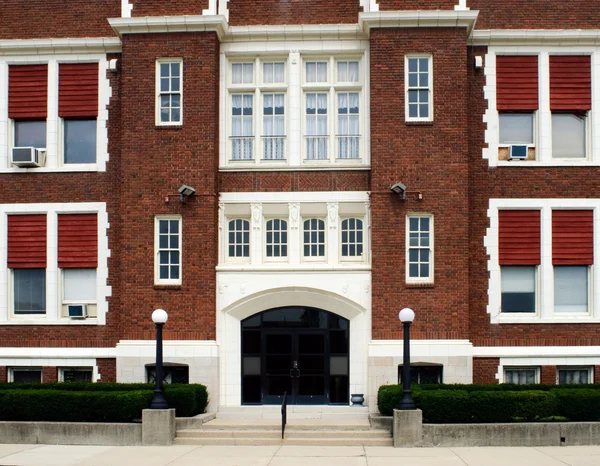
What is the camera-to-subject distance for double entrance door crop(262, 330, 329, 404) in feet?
73.5

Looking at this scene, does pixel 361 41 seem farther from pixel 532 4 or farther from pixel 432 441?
pixel 432 441

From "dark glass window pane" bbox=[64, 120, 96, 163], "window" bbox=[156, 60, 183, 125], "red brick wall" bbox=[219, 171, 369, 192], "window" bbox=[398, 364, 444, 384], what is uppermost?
"window" bbox=[156, 60, 183, 125]

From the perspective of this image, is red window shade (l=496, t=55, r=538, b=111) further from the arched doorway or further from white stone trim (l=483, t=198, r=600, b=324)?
the arched doorway

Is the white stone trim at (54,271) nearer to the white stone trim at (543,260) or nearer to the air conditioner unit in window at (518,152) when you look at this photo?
the white stone trim at (543,260)

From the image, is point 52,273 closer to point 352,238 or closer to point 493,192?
point 352,238

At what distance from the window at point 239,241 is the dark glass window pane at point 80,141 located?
458cm

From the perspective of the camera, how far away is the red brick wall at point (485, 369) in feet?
72.4

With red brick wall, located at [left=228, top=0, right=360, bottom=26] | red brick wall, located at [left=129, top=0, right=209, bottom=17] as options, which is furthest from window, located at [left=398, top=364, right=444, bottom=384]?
red brick wall, located at [left=129, top=0, right=209, bottom=17]

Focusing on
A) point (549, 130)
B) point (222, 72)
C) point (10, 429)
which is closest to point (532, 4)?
point (549, 130)

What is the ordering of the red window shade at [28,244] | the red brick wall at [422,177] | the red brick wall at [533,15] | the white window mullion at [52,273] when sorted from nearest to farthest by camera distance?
the red brick wall at [422,177]
the red brick wall at [533,15]
the white window mullion at [52,273]
the red window shade at [28,244]

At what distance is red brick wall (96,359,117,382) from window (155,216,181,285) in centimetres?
268

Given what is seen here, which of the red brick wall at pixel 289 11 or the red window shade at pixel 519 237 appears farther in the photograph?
the red brick wall at pixel 289 11

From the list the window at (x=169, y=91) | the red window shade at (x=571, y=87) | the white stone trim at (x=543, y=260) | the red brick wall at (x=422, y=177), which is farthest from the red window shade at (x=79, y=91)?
the red window shade at (x=571, y=87)

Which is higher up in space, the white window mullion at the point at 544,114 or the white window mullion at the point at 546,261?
the white window mullion at the point at 544,114
